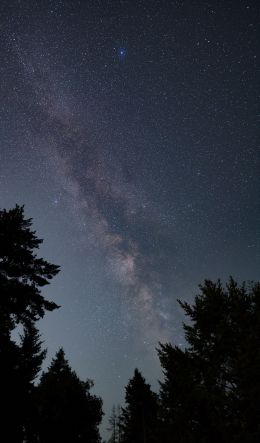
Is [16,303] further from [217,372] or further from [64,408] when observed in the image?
[64,408]

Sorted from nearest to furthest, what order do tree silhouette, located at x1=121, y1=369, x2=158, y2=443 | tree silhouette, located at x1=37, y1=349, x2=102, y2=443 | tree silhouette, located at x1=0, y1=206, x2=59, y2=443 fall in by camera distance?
tree silhouette, located at x1=0, y1=206, x2=59, y2=443, tree silhouette, located at x1=37, y1=349, x2=102, y2=443, tree silhouette, located at x1=121, y1=369, x2=158, y2=443

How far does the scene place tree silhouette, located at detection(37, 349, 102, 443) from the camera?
2922cm

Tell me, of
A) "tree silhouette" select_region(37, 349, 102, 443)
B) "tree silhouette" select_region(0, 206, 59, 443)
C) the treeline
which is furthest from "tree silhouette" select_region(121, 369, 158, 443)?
"tree silhouette" select_region(0, 206, 59, 443)

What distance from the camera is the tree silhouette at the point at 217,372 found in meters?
13.2

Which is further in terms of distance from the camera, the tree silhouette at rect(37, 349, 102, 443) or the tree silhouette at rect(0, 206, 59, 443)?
the tree silhouette at rect(37, 349, 102, 443)

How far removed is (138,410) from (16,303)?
2750 cm

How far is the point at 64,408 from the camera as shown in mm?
30859

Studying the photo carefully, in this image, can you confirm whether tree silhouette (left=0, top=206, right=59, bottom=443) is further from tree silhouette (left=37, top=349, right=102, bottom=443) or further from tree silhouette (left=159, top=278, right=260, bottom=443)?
tree silhouette (left=37, top=349, right=102, bottom=443)

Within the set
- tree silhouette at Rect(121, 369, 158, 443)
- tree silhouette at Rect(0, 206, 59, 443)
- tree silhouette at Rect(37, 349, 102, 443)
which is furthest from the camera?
tree silhouette at Rect(121, 369, 158, 443)

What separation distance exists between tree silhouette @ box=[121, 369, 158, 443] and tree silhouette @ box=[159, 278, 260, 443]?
16.7 meters

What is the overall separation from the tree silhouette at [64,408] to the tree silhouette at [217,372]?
588 inches

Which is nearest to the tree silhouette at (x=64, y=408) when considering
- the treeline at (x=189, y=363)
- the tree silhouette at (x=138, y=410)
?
the tree silhouette at (x=138, y=410)

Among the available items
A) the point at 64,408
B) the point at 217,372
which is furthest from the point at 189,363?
the point at 64,408

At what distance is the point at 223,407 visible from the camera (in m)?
14.5
